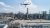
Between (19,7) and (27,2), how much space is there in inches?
7.6

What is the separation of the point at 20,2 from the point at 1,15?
0.47 metres

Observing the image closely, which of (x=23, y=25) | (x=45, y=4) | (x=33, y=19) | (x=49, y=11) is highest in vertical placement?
(x=45, y=4)

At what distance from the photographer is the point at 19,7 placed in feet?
5.74

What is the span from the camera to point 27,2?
5.71 ft

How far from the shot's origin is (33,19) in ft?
5.82

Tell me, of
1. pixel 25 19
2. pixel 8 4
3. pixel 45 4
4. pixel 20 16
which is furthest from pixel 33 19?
pixel 8 4

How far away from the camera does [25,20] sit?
5.71 feet

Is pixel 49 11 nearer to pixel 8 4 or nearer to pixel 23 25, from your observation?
pixel 23 25

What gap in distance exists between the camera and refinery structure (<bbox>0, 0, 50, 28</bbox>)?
1.72 meters

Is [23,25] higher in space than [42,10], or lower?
lower

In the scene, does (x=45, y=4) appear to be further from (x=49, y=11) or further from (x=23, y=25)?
(x=23, y=25)

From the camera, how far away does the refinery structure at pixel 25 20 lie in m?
1.72

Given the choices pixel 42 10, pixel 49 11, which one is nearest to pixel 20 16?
pixel 42 10

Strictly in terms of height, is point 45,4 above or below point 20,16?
above
